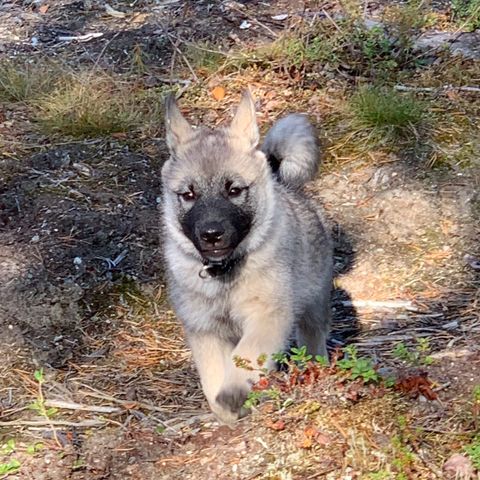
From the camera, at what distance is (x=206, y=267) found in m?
4.51

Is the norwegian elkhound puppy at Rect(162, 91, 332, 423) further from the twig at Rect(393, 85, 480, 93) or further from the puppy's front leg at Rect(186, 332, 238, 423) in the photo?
the twig at Rect(393, 85, 480, 93)

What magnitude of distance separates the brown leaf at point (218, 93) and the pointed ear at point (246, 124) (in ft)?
8.30

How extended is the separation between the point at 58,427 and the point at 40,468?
1.11ft

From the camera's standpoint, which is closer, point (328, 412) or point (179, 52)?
point (328, 412)

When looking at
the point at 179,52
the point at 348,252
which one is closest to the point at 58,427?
the point at 348,252

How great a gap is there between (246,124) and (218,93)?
2588 millimetres

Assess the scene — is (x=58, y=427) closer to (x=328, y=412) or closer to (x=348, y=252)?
(x=328, y=412)

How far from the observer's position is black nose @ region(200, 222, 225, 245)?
14.0 feet

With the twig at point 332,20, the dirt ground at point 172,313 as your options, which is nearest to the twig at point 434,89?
the dirt ground at point 172,313

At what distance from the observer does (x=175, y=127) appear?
4770 millimetres

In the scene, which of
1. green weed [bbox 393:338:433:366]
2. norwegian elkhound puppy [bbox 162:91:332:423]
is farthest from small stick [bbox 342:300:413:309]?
green weed [bbox 393:338:433:366]

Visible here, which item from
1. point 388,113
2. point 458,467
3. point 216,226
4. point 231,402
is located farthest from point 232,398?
point 388,113

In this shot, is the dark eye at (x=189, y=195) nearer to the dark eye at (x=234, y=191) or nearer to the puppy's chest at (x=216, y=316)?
→ the dark eye at (x=234, y=191)

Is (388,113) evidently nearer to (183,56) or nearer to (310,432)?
(183,56)
